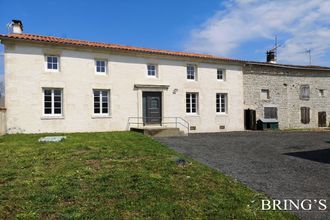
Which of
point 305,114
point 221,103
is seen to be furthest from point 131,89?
point 305,114

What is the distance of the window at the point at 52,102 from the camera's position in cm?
1662

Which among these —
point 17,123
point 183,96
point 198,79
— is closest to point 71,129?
point 17,123

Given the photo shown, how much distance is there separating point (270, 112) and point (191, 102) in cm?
808

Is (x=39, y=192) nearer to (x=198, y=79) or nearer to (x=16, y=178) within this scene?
(x=16, y=178)

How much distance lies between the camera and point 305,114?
27.0 meters

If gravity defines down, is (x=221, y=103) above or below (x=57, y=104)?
above

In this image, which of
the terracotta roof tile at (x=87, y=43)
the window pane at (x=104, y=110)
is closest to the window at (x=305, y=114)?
the terracotta roof tile at (x=87, y=43)

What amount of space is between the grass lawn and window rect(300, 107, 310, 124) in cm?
2130

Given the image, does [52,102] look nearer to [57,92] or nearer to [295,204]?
[57,92]

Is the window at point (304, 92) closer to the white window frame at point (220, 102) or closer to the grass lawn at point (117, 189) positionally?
the white window frame at point (220, 102)

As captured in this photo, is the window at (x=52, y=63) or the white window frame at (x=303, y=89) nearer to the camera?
the window at (x=52, y=63)

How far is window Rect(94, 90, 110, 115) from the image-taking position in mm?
18000

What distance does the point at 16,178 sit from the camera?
6.86 m

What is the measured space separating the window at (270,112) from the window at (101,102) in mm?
13698
